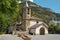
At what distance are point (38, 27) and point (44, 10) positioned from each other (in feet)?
339

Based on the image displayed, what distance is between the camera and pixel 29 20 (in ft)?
192

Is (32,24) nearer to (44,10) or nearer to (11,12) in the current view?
(11,12)

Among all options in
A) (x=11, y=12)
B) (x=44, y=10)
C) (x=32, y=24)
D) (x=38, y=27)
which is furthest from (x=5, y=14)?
(x=44, y=10)

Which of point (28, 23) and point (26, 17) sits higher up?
point (26, 17)

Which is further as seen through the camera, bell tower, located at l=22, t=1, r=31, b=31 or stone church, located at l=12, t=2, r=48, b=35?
bell tower, located at l=22, t=1, r=31, b=31

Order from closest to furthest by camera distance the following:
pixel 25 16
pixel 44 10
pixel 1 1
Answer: pixel 1 1
pixel 25 16
pixel 44 10

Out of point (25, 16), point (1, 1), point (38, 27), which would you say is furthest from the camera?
point (25, 16)

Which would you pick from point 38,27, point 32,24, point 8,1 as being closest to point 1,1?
point 8,1

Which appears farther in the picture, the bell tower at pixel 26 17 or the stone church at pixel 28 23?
the bell tower at pixel 26 17

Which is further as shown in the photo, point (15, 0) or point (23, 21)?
point (23, 21)

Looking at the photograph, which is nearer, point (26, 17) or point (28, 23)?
point (26, 17)

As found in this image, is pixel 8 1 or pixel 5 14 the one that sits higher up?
pixel 8 1

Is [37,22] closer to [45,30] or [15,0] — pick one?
[45,30]

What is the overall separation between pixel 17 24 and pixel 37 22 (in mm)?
5676
